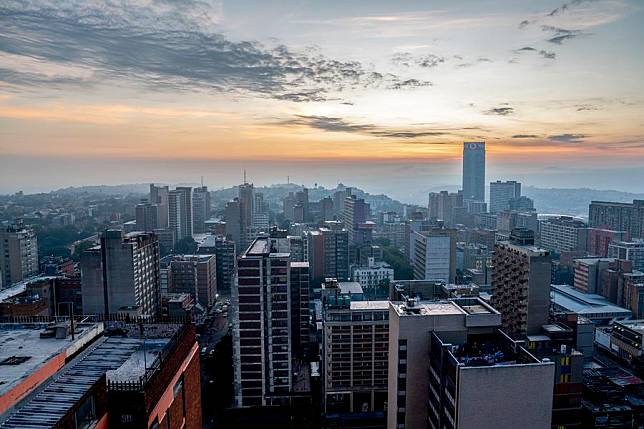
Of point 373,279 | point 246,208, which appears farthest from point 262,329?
point 246,208

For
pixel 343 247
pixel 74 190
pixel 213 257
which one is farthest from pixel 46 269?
pixel 74 190

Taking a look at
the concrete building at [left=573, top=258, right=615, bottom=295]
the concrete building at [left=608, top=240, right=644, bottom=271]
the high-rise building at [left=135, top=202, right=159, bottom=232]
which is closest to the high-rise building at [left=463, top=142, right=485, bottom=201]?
the concrete building at [left=608, top=240, right=644, bottom=271]

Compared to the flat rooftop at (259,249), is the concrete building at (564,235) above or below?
below

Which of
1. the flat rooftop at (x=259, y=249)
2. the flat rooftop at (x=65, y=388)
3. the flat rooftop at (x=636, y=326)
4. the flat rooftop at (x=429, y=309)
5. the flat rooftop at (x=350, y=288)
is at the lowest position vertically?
the flat rooftop at (x=636, y=326)

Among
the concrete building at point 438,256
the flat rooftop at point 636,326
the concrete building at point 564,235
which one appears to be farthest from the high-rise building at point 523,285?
the concrete building at point 564,235

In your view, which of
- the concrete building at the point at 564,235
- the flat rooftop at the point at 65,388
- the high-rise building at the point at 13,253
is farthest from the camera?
the concrete building at the point at 564,235

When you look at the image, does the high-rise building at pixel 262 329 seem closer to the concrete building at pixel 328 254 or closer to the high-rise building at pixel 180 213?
the concrete building at pixel 328 254

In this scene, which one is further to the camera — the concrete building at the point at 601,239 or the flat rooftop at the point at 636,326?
the concrete building at the point at 601,239
